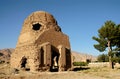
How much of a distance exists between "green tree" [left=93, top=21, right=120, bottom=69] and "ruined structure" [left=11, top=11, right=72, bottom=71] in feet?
21.8

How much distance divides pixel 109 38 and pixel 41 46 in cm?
1232

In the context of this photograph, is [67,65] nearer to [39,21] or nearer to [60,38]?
[60,38]

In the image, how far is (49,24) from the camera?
1180 inches

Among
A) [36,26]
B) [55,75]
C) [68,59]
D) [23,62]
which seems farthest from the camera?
[36,26]

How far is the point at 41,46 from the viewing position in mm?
25750

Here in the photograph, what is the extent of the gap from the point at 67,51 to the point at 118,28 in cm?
1020

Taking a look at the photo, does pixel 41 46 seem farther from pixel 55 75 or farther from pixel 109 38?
pixel 109 38

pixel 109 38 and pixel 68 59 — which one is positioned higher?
pixel 109 38

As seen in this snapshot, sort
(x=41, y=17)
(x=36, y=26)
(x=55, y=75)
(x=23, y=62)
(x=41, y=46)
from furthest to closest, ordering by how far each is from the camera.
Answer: (x=36, y=26), (x=41, y=17), (x=23, y=62), (x=41, y=46), (x=55, y=75)

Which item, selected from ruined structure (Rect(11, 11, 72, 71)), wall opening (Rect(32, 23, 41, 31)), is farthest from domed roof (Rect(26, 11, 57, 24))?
wall opening (Rect(32, 23, 41, 31))

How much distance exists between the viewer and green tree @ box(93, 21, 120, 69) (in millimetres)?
31562

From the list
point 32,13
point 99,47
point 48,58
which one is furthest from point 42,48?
point 99,47

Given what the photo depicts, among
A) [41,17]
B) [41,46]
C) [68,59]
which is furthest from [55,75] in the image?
[41,17]

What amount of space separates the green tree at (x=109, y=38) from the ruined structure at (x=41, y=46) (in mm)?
6630
